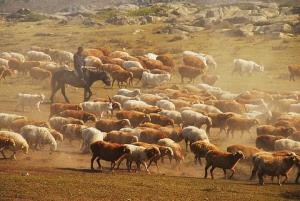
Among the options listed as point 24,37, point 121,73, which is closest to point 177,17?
point 24,37

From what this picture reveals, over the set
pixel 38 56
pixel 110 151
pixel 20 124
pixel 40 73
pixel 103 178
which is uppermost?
pixel 38 56

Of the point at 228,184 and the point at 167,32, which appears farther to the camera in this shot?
the point at 167,32

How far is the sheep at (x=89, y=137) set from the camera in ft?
77.5

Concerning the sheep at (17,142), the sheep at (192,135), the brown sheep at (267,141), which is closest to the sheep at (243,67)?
the brown sheep at (267,141)

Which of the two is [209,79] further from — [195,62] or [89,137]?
[89,137]

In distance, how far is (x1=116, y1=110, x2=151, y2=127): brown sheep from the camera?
91.1 ft

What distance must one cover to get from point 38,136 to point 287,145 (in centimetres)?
1187

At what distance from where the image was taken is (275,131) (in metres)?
26.6

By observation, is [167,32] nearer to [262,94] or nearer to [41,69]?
[41,69]

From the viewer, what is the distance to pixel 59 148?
24844mm

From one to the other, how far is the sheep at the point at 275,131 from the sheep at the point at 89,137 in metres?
8.65

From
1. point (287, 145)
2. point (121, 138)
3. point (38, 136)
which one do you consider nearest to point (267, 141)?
point (287, 145)

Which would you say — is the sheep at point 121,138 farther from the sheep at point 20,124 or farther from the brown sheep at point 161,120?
the brown sheep at point 161,120

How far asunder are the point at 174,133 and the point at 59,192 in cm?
991
